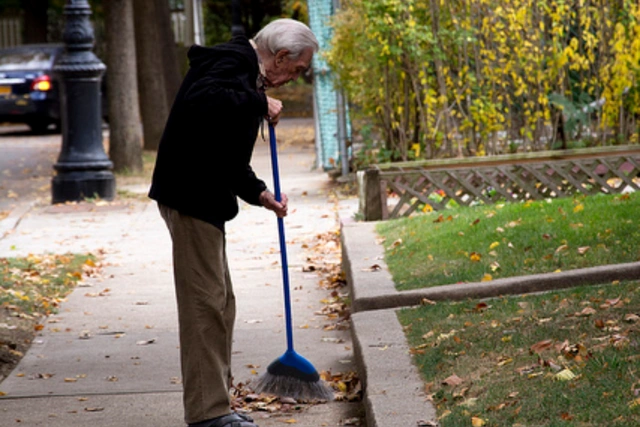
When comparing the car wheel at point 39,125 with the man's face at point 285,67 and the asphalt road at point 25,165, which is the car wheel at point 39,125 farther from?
the man's face at point 285,67

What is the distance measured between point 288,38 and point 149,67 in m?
16.0

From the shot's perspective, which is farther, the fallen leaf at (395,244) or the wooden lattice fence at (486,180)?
the wooden lattice fence at (486,180)

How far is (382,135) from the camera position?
44.5 feet

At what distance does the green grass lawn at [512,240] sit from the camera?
6.86m

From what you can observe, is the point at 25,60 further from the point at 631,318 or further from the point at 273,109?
the point at 631,318

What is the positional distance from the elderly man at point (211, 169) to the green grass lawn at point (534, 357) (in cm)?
95

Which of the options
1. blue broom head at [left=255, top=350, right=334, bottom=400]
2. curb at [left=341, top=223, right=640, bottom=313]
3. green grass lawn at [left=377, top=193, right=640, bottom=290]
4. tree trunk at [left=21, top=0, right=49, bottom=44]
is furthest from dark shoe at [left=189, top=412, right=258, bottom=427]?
tree trunk at [left=21, top=0, right=49, bottom=44]

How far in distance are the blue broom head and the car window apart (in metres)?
20.4

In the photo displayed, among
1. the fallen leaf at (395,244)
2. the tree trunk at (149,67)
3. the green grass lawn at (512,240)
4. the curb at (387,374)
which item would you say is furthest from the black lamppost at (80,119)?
the curb at (387,374)

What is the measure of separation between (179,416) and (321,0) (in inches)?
428

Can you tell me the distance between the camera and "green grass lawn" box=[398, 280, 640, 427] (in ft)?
13.5

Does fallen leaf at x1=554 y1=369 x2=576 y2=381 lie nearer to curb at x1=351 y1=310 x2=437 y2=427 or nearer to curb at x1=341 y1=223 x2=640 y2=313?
curb at x1=351 y1=310 x2=437 y2=427

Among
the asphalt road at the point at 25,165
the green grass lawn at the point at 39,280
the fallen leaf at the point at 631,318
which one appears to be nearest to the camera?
the fallen leaf at the point at 631,318

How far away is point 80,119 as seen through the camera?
45.8 feet
